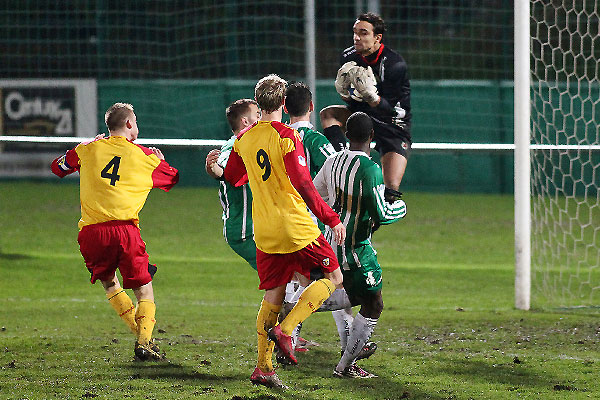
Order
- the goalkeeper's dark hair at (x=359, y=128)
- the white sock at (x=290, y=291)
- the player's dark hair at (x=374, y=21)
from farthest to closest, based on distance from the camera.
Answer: the player's dark hair at (x=374, y=21), the white sock at (x=290, y=291), the goalkeeper's dark hair at (x=359, y=128)

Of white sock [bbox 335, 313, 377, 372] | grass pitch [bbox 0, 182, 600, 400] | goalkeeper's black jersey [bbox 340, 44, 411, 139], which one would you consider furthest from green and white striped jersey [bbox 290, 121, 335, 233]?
goalkeeper's black jersey [bbox 340, 44, 411, 139]

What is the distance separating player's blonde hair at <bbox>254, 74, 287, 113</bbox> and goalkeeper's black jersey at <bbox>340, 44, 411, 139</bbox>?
1.79m

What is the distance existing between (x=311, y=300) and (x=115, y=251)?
1390mm

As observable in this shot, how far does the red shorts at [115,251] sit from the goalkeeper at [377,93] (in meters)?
1.49

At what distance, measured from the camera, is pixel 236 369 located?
5766mm

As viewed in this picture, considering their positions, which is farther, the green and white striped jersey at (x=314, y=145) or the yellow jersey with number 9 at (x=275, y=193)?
the green and white striped jersey at (x=314, y=145)

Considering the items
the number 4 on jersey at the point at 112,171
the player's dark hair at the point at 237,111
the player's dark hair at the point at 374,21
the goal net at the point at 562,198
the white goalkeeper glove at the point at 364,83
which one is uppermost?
the player's dark hair at the point at 374,21

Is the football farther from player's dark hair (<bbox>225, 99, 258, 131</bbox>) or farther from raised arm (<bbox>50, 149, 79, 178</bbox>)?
raised arm (<bbox>50, 149, 79, 178</bbox>)

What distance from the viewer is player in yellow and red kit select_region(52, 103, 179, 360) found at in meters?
5.96

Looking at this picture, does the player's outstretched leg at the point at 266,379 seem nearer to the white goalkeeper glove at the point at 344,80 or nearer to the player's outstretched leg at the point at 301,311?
the player's outstretched leg at the point at 301,311

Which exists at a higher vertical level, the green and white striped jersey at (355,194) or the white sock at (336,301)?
the green and white striped jersey at (355,194)

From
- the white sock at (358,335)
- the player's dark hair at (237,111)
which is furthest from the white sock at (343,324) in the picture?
the player's dark hair at (237,111)

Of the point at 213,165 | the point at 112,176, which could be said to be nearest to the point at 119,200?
the point at 112,176

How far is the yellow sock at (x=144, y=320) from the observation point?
6000 mm
